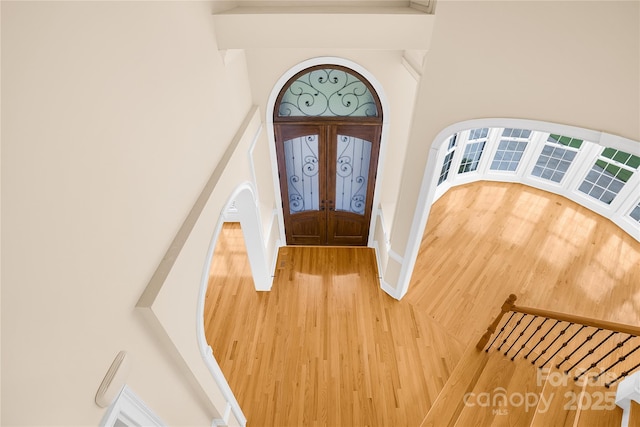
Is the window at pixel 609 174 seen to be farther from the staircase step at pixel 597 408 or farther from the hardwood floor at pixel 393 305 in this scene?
the staircase step at pixel 597 408

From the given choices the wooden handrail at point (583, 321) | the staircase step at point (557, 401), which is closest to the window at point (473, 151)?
the wooden handrail at point (583, 321)

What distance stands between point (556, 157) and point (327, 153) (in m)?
5.71

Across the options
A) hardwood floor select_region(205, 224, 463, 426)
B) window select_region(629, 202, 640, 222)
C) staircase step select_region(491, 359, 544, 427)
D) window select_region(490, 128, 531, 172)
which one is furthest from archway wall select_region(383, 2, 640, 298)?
window select_region(629, 202, 640, 222)

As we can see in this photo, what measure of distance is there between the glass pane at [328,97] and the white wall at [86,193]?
7.60ft

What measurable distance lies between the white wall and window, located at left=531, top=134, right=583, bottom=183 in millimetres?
7873

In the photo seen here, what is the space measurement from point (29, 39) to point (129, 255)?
1023mm

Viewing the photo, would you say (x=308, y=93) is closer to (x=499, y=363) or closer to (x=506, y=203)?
(x=499, y=363)

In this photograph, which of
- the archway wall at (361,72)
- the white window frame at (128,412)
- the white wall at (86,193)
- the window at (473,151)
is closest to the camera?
the white wall at (86,193)

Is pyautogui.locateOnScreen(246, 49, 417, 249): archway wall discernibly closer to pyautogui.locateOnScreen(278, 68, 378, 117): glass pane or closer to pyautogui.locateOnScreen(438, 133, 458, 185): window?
pyautogui.locateOnScreen(278, 68, 378, 117): glass pane

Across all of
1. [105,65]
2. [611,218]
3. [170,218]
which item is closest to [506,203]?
[611,218]

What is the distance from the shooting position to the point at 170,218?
215 centimetres

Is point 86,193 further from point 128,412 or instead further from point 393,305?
point 393,305

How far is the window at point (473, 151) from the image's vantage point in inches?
281

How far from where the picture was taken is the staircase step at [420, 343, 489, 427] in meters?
3.36
